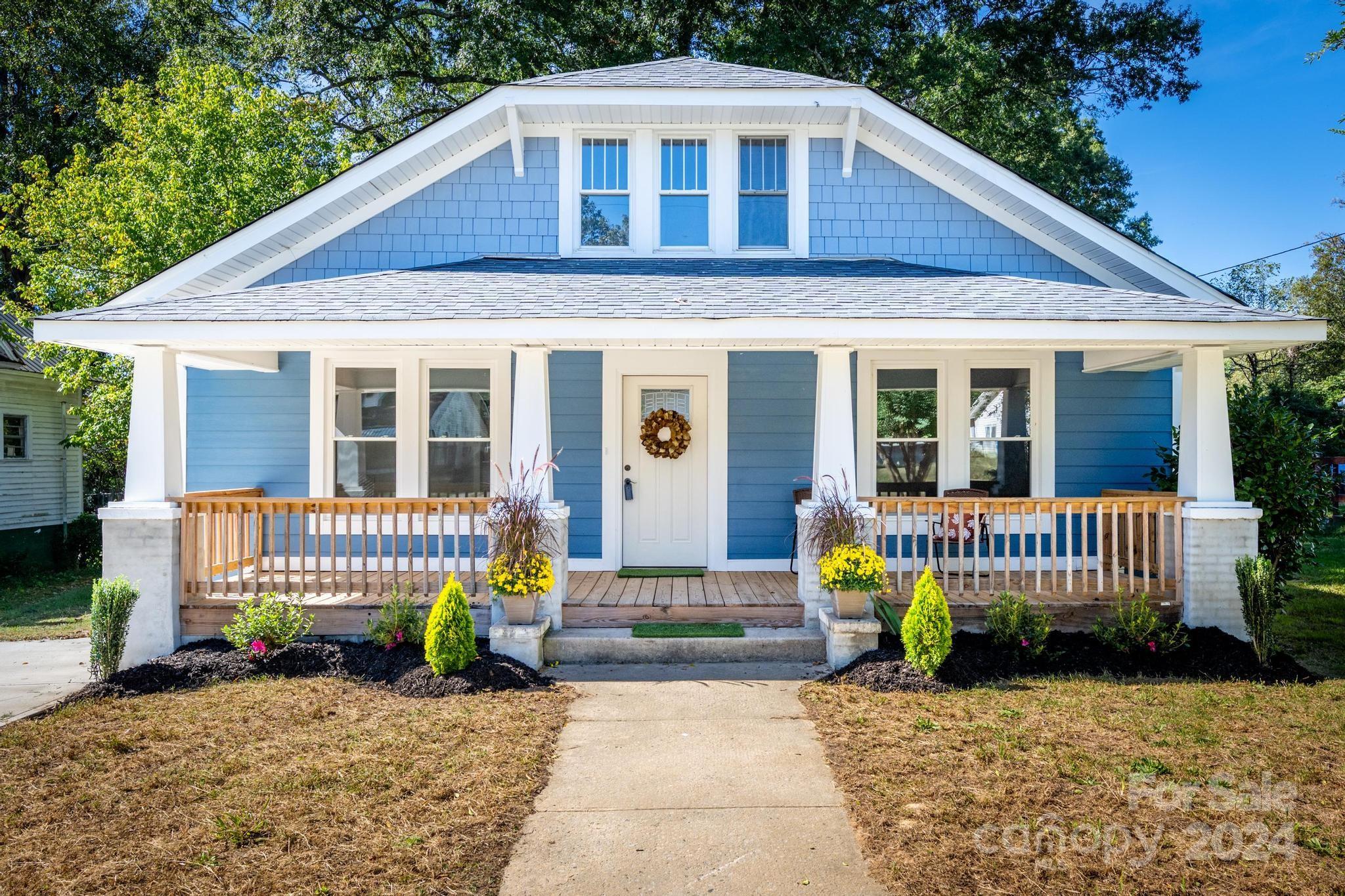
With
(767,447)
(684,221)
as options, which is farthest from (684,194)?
(767,447)

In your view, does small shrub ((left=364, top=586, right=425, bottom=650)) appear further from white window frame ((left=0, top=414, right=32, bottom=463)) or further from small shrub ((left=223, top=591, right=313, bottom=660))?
white window frame ((left=0, top=414, right=32, bottom=463))

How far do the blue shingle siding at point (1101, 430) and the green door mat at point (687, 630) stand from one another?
442 cm

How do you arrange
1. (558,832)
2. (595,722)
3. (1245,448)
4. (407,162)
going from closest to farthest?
(558,832), (595,722), (1245,448), (407,162)

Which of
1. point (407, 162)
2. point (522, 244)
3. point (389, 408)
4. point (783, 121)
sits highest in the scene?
point (783, 121)

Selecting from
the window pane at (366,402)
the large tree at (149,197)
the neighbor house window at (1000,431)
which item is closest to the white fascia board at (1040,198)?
the neighbor house window at (1000,431)

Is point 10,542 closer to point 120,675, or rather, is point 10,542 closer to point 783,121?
point 120,675

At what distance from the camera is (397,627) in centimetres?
633

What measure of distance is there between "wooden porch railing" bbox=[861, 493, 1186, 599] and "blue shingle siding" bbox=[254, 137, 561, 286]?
478cm

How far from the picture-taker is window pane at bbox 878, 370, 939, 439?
28.3 feet

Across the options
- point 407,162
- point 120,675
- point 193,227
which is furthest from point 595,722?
point 193,227

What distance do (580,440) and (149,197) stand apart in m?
7.87

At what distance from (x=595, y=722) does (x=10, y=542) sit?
1397 cm

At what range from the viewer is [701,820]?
3.81m

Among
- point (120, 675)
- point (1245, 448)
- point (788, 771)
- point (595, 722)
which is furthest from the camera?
point (1245, 448)
